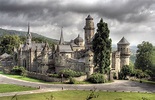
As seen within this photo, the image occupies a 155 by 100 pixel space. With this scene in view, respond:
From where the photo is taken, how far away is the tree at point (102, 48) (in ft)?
228

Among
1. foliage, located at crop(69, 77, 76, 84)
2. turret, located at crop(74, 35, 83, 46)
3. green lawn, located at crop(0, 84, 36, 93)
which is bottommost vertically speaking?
green lawn, located at crop(0, 84, 36, 93)

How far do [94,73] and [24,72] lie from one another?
22.2m

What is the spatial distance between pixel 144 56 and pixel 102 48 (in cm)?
2317

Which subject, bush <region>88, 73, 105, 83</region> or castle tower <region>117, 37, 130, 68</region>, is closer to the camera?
bush <region>88, 73, 105, 83</region>

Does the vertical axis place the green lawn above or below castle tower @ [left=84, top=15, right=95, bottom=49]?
below

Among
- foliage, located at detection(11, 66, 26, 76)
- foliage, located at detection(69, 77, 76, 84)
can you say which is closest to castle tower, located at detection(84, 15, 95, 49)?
foliage, located at detection(11, 66, 26, 76)

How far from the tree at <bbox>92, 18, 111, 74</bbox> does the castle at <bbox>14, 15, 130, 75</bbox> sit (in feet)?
7.08

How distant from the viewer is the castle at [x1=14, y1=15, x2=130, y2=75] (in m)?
71.4

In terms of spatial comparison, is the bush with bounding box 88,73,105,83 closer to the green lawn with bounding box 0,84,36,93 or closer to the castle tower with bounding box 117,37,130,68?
the castle tower with bounding box 117,37,130,68

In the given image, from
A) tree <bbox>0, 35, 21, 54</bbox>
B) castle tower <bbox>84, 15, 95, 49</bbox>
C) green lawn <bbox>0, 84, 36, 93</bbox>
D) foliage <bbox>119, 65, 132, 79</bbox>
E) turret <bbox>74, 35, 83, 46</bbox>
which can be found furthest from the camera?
tree <bbox>0, 35, 21, 54</bbox>

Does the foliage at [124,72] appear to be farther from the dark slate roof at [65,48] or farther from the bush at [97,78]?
the dark slate roof at [65,48]

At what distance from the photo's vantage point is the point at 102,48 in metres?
70.1

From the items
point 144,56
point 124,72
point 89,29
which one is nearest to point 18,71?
point 89,29

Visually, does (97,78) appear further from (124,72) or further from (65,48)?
(65,48)
